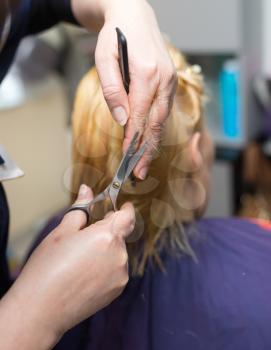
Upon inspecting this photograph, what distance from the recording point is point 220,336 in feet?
2.52

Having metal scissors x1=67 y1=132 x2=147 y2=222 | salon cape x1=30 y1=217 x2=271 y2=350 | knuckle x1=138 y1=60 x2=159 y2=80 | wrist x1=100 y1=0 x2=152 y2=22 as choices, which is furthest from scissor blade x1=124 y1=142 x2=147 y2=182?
salon cape x1=30 y1=217 x2=271 y2=350

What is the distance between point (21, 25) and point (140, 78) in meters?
0.34

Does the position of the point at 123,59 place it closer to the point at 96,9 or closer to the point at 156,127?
the point at 156,127

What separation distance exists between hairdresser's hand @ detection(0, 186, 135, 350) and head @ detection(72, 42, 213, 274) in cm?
15

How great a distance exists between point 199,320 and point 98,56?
48 centimetres

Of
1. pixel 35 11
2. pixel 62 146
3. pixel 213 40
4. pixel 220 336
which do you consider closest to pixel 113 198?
pixel 220 336

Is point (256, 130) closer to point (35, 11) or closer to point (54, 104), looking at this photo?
point (54, 104)

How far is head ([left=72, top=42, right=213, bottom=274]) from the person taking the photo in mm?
767

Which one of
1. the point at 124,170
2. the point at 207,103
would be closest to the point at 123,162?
the point at 124,170

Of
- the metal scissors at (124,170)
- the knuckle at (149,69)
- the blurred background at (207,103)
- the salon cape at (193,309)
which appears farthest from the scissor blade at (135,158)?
the blurred background at (207,103)

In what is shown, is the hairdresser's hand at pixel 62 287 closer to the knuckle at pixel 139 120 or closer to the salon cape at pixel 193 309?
the knuckle at pixel 139 120

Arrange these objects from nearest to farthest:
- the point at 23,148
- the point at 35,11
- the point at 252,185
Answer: the point at 35,11 → the point at 252,185 → the point at 23,148

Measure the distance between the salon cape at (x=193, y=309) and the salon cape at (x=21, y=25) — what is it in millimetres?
211

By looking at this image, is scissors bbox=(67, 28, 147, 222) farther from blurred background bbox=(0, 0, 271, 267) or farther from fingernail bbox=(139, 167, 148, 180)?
blurred background bbox=(0, 0, 271, 267)
